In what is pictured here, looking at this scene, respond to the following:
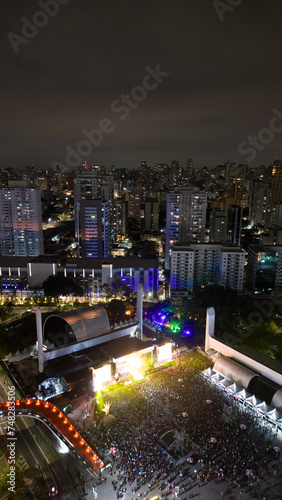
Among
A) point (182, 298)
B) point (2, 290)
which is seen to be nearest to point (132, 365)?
point (182, 298)

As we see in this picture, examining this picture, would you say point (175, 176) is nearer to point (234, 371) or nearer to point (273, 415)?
point (234, 371)

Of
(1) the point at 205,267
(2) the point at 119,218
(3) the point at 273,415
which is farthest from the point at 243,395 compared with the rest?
(2) the point at 119,218

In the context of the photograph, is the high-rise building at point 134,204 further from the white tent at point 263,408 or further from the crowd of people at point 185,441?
the white tent at point 263,408

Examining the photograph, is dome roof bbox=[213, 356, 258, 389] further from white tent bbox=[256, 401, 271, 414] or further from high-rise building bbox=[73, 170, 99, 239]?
high-rise building bbox=[73, 170, 99, 239]

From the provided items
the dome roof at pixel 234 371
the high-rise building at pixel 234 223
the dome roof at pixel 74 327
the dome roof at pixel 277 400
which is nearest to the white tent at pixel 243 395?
the dome roof at pixel 234 371

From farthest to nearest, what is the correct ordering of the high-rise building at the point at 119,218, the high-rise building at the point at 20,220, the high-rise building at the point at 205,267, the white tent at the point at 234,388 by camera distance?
the high-rise building at the point at 119,218 → the high-rise building at the point at 20,220 → the high-rise building at the point at 205,267 → the white tent at the point at 234,388

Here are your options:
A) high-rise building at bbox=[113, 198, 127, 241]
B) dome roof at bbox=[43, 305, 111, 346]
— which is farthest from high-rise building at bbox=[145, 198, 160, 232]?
dome roof at bbox=[43, 305, 111, 346]

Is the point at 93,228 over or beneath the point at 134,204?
beneath
